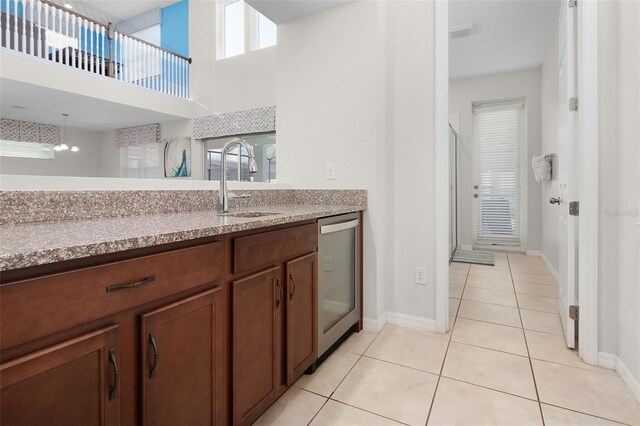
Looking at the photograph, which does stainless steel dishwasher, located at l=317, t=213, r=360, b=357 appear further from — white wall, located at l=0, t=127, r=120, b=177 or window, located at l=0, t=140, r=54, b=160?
window, located at l=0, t=140, r=54, b=160

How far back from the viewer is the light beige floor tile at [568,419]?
52.0 inches

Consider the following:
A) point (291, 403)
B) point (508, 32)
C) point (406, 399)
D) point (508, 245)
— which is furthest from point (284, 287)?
point (508, 245)

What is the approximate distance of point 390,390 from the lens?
156cm

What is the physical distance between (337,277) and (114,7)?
8.20m

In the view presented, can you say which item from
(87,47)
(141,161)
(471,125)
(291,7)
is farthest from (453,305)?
(141,161)

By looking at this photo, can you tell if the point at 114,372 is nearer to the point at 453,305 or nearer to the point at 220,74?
the point at 453,305

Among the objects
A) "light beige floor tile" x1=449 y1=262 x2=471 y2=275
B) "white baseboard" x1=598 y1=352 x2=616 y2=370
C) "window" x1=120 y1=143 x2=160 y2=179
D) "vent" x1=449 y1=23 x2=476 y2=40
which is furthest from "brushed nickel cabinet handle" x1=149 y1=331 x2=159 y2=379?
"window" x1=120 y1=143 x2=160 y2=179

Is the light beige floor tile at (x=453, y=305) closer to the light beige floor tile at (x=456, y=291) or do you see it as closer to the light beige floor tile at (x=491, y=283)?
the light beige floor tile at (x=456, y=291)

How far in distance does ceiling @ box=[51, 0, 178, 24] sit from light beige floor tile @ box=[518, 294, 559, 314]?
7.79m

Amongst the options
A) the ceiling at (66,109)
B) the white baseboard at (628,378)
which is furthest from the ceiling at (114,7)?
the white baseboard at (628,378)

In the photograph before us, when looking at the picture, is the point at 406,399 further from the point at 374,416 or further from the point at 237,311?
the point at 237,311

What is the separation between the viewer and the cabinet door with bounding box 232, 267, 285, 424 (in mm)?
1160

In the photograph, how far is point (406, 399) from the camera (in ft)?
4.90

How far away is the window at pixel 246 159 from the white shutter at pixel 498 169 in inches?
129
